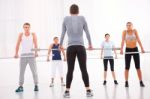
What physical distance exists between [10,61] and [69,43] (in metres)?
3.84

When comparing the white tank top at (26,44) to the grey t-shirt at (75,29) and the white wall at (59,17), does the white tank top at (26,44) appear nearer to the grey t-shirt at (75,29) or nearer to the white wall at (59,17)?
the grey t-shirt at (75,29)

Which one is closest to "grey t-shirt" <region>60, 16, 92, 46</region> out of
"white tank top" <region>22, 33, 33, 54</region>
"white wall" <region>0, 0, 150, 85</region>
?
"white tank top" <region>22, 33, 33, 54</region>

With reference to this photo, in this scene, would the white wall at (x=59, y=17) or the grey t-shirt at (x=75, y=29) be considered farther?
the white wall at (x=59, y=17)

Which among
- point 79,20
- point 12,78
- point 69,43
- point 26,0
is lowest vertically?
point 12,78

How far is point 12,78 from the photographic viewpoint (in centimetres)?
718

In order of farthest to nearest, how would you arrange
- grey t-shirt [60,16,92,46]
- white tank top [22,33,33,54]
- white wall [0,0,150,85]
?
1. white wall [0,0,150,85]
2. white tank top [22,33,33,54]
3. grey t-shirt [60,16,92,46]

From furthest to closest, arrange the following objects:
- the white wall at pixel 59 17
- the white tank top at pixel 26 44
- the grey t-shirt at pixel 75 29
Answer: the white wall at pixel 59 17, the white tank top at pixel 26 44, the grey t-shirt at pixel 75 29

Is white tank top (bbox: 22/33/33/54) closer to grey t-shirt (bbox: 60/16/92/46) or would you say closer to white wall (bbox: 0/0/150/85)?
grey t-shirt (bbox: 60/16/92/46)

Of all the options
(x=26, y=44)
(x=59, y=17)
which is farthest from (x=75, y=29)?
(x=59, y=17)

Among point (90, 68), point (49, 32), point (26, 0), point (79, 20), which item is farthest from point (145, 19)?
point (79, 20)

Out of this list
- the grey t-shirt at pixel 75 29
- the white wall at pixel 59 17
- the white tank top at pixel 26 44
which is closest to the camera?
the grey t-shirt at pixel 75 29

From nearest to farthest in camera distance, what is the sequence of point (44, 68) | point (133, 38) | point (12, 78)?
point (133, 38), point (12, 78), point (44, 68)

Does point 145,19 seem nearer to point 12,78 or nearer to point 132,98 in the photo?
point 12,78

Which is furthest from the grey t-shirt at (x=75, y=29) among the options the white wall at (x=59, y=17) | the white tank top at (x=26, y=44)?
the white wall at (x=59, y=17)
